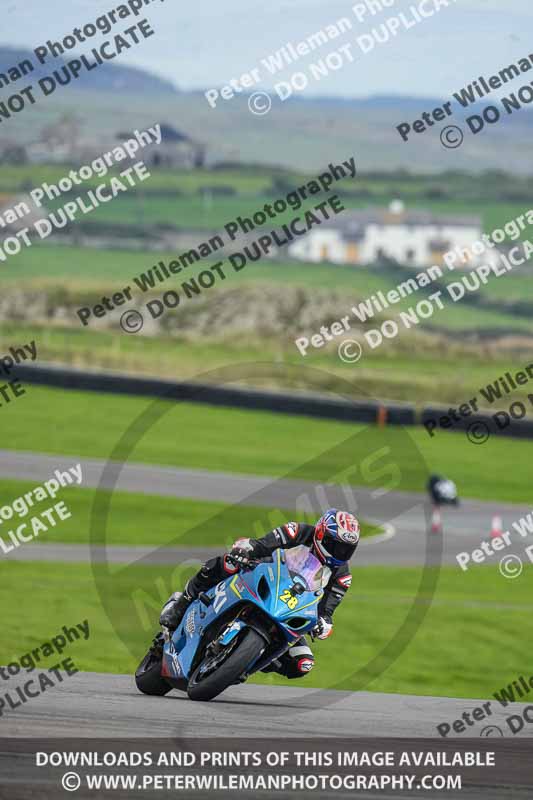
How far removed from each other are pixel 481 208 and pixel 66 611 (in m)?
122

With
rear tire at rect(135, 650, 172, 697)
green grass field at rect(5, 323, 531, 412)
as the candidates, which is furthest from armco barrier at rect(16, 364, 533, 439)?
rear tire at rect(135, 650, 172, 697)

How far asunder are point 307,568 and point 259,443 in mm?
26005

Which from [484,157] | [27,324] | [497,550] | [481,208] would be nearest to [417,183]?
[481,208]

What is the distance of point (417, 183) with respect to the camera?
15362cm

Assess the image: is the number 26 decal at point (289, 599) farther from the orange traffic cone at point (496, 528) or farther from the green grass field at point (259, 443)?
the green grass field at point (259, 443)

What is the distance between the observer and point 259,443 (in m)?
35.5

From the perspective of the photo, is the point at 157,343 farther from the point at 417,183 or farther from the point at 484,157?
the point at 484,157

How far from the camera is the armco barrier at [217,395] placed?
38125 millimetres

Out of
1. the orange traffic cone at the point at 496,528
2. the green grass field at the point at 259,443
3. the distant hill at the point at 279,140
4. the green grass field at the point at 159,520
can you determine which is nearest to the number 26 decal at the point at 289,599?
the green grass field at the point at 159,520

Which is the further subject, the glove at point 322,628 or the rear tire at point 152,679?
the rear tire at point 152,679

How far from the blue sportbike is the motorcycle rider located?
0.07m

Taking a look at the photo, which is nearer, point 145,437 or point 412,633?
point 412,633

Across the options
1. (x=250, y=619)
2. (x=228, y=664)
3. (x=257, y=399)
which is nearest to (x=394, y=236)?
(x=257, y=399)

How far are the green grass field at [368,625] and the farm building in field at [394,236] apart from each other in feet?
321
